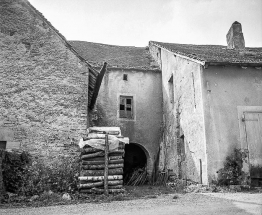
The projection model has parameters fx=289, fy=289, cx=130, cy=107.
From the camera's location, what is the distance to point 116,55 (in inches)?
717

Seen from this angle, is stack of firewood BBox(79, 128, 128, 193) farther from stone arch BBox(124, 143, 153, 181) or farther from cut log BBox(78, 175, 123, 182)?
stone arch BBox(124, 143, 153, 181)

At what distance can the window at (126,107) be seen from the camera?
16.0 meters

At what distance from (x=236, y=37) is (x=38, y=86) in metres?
11.3

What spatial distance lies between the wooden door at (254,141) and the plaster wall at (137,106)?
21.0 feet

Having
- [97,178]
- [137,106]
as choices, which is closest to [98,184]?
[97,178]

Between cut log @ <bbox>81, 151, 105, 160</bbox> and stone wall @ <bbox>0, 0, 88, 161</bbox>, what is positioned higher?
stone wall @ <bbox>0, 0, 88, 161</bbox>

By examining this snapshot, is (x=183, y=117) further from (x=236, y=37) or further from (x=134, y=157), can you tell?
(x=236, y=37)

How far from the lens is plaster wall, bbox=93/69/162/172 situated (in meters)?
15.6

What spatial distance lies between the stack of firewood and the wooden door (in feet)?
14.5

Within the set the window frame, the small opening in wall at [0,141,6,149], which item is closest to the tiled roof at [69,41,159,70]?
the window frame

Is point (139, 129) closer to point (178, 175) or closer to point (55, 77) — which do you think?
point (178, 175)

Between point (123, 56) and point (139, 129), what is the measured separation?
5076 mm

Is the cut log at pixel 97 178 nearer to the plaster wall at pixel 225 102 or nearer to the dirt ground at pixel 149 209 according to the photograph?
the dirt ground at pixel 149 209

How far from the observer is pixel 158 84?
16.8 m
